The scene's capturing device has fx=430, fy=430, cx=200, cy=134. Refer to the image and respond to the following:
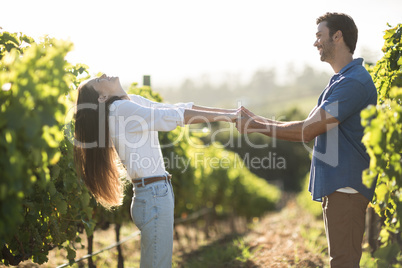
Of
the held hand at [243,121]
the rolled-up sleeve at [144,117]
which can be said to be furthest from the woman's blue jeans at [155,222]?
the held hand at [243,121]

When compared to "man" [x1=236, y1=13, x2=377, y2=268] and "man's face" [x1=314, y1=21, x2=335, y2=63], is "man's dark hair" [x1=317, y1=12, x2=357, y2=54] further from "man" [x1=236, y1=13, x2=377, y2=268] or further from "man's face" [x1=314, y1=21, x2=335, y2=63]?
"man" [x1=236, y1=13, x2=377, y2=268]

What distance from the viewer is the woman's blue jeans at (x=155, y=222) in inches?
107

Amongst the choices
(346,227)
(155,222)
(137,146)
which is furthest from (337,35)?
(155,222)

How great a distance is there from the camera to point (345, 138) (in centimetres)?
295

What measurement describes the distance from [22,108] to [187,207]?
21.9 ft

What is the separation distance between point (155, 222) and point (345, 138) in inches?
55.3

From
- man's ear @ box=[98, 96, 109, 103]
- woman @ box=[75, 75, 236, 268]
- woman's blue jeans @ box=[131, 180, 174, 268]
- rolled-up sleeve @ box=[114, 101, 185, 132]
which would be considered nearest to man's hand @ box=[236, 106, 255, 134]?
woman @ box=[75, 75, 236, 268]

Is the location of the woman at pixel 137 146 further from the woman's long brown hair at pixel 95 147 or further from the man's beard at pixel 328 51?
the man's beard at pixel 328 51

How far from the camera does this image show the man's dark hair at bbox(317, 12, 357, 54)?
10.3 ft

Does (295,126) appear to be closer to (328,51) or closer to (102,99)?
(328,51)

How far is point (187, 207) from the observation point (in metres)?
8.35

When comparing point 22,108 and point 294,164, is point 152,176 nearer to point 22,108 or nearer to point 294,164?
point 22,108

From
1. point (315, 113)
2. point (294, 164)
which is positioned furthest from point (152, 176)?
point (294, 164)

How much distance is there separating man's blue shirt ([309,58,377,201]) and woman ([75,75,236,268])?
87 cm
